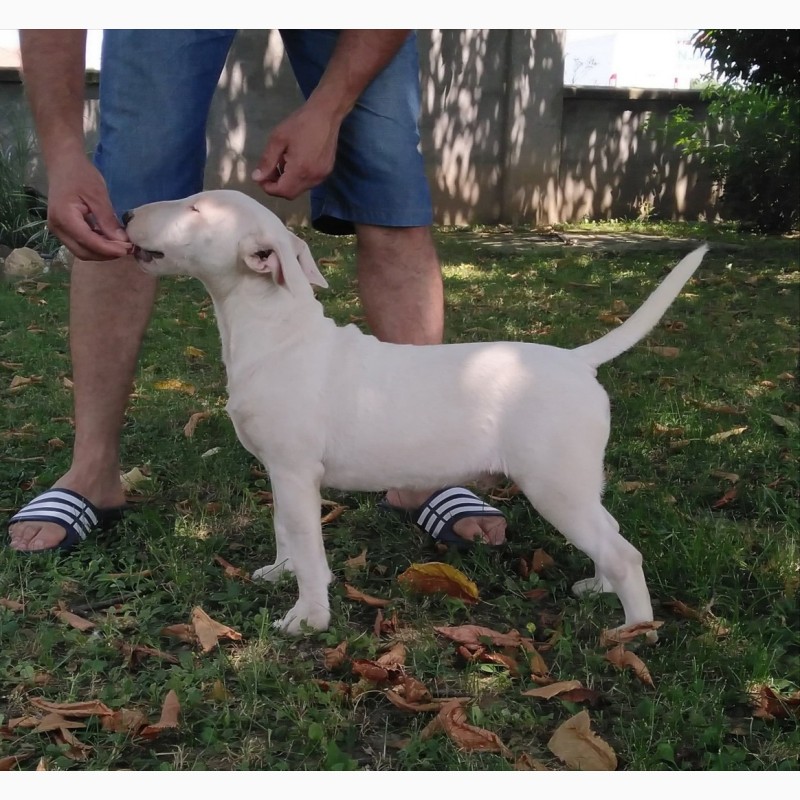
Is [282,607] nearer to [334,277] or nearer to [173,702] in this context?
[173,702]

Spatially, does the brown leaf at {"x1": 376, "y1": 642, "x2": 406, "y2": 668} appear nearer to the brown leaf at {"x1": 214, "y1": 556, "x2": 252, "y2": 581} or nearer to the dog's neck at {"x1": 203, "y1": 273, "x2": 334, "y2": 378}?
the brown leaf at {"x1": 214, "y1": 556, "x2": 252, "y2": 581}

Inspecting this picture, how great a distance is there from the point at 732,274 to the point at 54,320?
516cm

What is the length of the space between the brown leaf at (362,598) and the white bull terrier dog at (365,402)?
18cm

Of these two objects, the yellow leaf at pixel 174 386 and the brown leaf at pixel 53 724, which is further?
the yellow leaf at pixel 174 386

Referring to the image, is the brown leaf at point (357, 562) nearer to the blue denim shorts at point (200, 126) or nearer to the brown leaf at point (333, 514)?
the brown leaf at point (333, 514)

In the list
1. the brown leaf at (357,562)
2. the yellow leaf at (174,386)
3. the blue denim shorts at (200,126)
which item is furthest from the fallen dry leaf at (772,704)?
the yellow leaf at (174,386)

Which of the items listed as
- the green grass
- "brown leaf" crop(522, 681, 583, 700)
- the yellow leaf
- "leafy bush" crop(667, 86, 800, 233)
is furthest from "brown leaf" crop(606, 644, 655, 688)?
"leafy bush" crop(667, 86, 800, 233)

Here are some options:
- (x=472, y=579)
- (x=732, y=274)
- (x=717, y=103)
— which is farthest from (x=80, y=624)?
(x=717, y=103)

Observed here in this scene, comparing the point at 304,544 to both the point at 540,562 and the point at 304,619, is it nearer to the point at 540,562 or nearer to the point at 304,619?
the point at 304,619

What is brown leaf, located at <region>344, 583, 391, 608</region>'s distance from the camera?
250 cm

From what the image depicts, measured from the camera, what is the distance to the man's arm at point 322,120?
2.49 m

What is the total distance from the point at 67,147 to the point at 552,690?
1.99 metres

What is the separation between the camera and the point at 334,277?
23.2 feet

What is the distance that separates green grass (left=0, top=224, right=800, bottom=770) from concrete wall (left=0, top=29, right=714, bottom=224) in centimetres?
586
